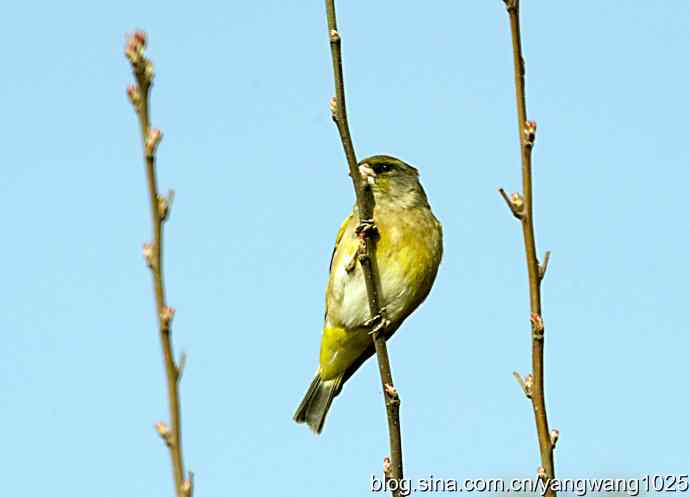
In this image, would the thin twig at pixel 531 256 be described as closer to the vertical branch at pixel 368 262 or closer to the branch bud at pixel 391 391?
the vertical branch at pixel 368 262

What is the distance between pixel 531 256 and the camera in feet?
8.32

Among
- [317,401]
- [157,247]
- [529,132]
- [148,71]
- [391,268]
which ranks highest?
[148,71]

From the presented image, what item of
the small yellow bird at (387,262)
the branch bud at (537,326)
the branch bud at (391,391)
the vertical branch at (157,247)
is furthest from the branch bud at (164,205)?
the small yellow bird at (387,262)

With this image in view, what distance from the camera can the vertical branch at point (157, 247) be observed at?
192 cm

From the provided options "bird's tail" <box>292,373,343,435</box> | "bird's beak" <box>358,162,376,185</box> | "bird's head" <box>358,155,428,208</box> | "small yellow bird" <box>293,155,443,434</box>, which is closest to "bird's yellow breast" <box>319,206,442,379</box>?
"small yellow bird" <box>293,155,443,434</box>

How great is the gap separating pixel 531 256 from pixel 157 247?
993mm

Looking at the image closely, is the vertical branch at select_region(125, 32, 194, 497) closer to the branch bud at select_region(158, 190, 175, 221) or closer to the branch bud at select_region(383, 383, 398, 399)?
the branch bud at select_region(158, 190, 175, 221)

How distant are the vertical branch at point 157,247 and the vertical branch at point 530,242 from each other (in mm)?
956

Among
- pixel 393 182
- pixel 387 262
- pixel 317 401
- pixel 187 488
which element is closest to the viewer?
pixel 187 488

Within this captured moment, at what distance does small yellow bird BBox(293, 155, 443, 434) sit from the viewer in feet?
23.4

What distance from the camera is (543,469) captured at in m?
2.52

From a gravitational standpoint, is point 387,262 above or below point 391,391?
above

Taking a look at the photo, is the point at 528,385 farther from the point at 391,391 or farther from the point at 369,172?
the point at 369,172

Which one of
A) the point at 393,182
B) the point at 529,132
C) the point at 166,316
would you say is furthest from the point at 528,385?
the point at 393,182
